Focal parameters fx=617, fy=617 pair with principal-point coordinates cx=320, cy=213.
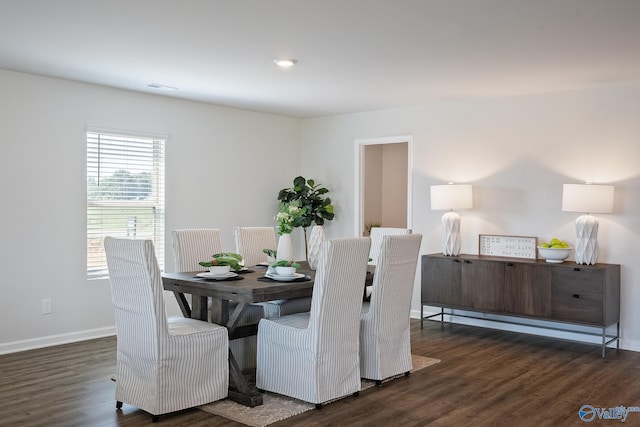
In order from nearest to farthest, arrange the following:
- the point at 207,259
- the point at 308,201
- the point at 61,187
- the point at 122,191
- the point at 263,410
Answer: the point at 263,410
the point at 207,259
the point at 61,187
the point at 122,191
the point at 308,201

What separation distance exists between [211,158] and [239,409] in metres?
3.68

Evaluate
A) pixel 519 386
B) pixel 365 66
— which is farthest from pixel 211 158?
pixel 519 386

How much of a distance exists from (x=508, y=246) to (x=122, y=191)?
385cm

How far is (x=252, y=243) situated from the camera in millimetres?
5453

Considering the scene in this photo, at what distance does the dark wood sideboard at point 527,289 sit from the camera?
5246 millimetres

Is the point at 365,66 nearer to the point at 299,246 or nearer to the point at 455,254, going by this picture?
the point at 455,254

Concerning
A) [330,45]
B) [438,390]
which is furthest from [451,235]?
[330,45]

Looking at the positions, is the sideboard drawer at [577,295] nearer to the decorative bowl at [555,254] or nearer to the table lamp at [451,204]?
the decorative bowl at [555,254]

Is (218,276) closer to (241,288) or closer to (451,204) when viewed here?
(241,288)

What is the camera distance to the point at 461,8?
3.39m

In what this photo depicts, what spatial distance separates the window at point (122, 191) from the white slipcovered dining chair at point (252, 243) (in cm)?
136

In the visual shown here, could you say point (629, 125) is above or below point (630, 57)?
below

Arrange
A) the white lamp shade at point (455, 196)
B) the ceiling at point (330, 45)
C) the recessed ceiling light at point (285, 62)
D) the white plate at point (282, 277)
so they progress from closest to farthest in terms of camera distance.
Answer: the ceiling at point (330, 45)
the white plate at point (282, 277)
the recessed ceiling light at point (285, 62)
the white lamp shade at point (455, 196)

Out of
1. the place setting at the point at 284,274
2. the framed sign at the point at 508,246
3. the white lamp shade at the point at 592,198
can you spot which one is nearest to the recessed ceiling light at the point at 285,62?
the place setting at the point at 284,274
